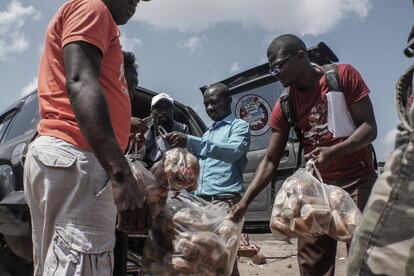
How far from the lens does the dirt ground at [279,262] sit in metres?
5.18

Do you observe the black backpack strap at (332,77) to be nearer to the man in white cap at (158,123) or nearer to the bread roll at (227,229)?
the bread roll at (227,229)

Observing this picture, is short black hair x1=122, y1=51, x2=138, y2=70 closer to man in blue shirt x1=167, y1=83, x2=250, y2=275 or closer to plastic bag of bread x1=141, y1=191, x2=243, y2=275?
man in blue shirt x1=167, y1=83, x2=250, y2=275

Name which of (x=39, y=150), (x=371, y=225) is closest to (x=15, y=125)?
(x=39, y=150)

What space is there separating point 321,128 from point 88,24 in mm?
1698

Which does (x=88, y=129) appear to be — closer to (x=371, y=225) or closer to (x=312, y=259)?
(x=371, y=225)

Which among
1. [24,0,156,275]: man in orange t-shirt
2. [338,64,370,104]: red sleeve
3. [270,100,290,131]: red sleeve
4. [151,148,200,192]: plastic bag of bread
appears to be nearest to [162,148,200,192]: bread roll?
[151,148,200,192]: plastic bag of bread

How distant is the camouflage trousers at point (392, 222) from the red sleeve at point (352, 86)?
187 cm

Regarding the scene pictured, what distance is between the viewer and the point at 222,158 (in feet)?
12.9

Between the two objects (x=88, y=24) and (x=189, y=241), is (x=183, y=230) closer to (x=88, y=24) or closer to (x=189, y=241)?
(x=189, y=241)

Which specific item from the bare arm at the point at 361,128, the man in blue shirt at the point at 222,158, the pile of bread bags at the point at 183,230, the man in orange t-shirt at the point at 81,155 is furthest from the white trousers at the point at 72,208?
the man in blue shirt at the point at 222,158

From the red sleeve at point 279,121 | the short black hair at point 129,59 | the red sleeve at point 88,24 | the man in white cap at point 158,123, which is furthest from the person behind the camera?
the man in white cap at point 158,123

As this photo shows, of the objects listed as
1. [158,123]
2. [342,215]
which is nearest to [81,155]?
[342,215]

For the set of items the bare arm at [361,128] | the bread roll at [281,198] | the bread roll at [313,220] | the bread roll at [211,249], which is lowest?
the bread roll at [211,249]

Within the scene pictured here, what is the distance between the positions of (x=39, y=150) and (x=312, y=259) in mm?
1932
